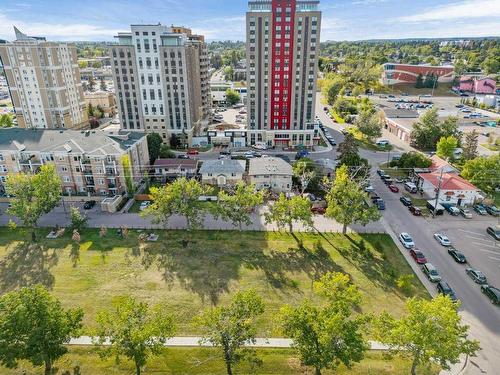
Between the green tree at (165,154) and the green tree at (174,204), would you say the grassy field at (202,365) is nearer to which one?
the green tree at (174,204)

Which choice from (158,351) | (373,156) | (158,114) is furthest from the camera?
(158,114)

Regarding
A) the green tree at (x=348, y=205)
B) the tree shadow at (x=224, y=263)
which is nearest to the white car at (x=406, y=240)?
the green tree at (x=348, y=205)

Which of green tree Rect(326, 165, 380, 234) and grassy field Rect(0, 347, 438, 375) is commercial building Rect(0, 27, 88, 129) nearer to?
grassy field Rect(0, 347, 438, 375)

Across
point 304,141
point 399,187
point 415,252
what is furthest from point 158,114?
point 415,252

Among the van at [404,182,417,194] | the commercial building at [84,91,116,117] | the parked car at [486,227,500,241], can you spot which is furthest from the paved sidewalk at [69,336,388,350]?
the commercial building at [84,91,116,117]

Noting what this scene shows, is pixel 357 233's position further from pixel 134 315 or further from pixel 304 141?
pixel 304 141

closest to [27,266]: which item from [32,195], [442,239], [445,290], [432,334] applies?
[32,195]
